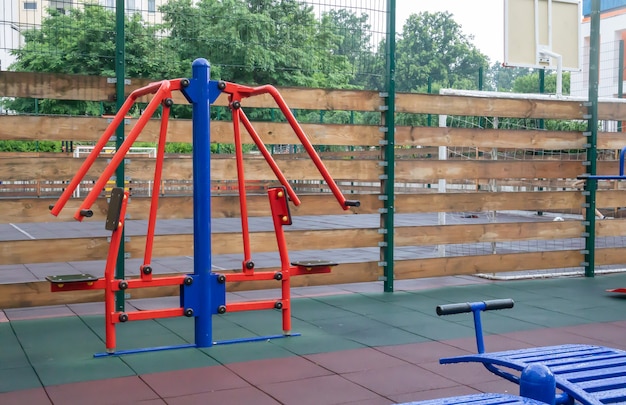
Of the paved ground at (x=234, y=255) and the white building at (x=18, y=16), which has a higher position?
the white building at (x=18, y=16)

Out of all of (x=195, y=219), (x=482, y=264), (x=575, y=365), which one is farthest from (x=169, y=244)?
(x=575, y=365)

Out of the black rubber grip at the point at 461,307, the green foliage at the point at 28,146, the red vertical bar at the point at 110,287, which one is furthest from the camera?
the green foliage at the point at 28,146

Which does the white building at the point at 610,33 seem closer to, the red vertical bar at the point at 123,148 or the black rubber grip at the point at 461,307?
the red vertical bar at the point at 123,148

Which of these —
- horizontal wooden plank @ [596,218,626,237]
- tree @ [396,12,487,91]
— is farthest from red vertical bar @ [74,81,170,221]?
tree @ [396,12,487,91]

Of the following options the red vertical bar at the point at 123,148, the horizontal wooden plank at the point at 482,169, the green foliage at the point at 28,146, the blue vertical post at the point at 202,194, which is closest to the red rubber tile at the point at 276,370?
the blue vertical post at the point at 202,194

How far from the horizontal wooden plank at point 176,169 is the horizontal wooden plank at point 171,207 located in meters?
0.19

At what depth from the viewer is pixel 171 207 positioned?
6.30 m

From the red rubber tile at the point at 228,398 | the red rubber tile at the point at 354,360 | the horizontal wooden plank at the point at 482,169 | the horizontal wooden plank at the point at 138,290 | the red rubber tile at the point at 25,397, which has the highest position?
the horizontal wooden plank at the point at 482,169

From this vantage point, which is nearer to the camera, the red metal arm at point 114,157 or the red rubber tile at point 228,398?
the red rubber tile at point 228,398

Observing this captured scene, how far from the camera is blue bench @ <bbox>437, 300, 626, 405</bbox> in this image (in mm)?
2499

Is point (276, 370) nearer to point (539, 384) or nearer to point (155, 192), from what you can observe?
point (155, 192)

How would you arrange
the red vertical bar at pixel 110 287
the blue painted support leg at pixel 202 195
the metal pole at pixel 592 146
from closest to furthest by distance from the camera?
1. the red vertical bar at pixel 110 287
2. the blue painted support leg at pixel 202 195
3. the metal pole at pixel 592 146

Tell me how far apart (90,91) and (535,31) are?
5.71 m

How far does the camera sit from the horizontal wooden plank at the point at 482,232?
7.40 meters
